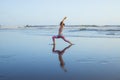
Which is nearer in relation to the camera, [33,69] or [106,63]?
[33,69]

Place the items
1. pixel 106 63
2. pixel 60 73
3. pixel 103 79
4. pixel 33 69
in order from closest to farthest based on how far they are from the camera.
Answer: pixel 103 79, pixel 60 73, pixel 33 69, pixel 106 63

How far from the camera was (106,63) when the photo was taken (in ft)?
34.1

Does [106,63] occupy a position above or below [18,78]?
above

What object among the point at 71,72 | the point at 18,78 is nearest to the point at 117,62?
the point at 71,72

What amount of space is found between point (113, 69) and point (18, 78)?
3.12 meters

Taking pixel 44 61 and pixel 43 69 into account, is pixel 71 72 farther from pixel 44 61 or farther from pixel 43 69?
pixel 44 61

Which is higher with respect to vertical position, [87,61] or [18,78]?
[87,61]

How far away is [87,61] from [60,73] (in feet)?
8.65

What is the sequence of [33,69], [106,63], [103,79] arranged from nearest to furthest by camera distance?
[103,79] → [33,69] → [106,63]

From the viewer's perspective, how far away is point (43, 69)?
918 centimetres

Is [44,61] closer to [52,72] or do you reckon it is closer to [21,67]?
[21,67]


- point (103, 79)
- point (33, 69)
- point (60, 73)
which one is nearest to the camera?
point (103, 79)

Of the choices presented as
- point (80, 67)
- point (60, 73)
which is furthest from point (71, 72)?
point (80, 67)

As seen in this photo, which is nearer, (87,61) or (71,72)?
(71,72)
